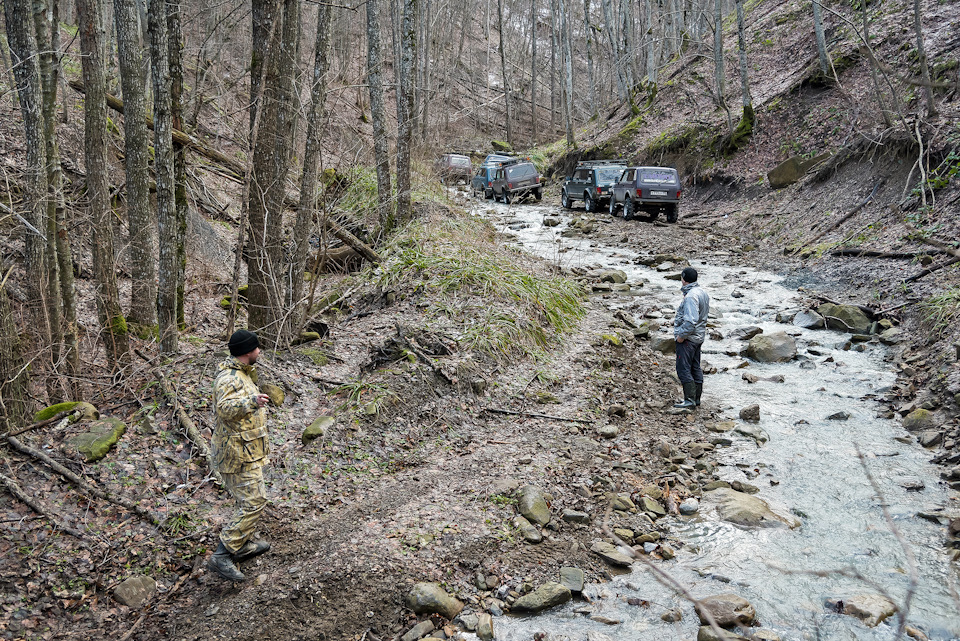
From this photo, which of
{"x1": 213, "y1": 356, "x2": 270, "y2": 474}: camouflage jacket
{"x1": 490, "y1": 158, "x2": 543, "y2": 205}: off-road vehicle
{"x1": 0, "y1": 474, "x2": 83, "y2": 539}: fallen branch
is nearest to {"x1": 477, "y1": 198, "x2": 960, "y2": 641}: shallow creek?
{"x1": 213, "y1": 356, "x2": 270, "y2": 474}: camouflage jacket

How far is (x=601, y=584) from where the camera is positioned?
5.23 meters

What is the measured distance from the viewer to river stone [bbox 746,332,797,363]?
1038cm

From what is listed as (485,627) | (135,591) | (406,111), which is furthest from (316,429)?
(406,111)

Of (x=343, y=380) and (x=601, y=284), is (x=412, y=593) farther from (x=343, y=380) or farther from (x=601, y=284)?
(x=601, y=284)

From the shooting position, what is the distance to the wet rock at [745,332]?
1132cm

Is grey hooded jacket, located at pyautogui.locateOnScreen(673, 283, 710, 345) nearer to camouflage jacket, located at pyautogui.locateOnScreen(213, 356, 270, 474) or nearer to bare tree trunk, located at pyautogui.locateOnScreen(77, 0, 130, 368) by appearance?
camouflage jacket, located at pyautogui.locateOnScreen(213, 356, 270, 474)

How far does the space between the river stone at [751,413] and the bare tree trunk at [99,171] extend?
7.27 metres

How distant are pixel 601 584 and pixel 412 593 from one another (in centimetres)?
151

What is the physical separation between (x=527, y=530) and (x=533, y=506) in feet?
0.98

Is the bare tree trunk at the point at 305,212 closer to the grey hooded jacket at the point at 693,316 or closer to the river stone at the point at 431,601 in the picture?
the river stone at the point at 431,601

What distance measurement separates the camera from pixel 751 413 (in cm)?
835

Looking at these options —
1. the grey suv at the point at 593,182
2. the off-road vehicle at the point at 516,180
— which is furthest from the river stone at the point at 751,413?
the off-road vehicle at the point at 516,180

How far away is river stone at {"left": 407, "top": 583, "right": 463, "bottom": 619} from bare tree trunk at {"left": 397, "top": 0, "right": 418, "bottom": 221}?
31.4 feet

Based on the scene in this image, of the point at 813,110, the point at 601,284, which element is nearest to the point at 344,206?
the point at 601,284
